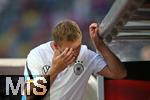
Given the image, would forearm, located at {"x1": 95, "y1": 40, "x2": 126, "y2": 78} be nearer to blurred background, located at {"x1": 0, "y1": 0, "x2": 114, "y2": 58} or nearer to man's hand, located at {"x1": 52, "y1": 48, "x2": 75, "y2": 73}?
man's hand, located at {"x1": 52, "y1": 48, "x2": 75, "y2": 73}

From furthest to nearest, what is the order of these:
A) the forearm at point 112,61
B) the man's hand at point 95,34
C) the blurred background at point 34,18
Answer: the blurred background at point 34,18 → the forearm at point 112,61 → the man's hand at point 95,34

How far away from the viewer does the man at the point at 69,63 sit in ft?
4.04

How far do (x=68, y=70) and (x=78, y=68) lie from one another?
52 mm

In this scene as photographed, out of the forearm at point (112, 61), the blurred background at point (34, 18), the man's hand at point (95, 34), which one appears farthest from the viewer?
the blurred background at point (34, 18)

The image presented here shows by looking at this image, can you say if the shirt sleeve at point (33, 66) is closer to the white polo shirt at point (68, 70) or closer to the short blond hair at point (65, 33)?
the white polo shirt at point (68, 70)

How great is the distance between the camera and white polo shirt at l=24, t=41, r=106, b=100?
4.34 ft

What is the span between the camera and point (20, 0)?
→ 3.55 m

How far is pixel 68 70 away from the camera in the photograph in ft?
4.49

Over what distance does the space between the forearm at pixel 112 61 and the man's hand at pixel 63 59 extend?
0.33ft

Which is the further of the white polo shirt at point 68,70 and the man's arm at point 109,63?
the white polo shirt at point 68,70

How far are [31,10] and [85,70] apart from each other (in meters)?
2.27

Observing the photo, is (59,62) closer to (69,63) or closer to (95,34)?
(69,63)

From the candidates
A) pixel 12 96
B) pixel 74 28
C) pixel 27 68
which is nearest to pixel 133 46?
pixel 74 28

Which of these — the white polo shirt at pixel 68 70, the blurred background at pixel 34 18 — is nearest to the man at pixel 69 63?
the white polo shirt at pixel 68 70
